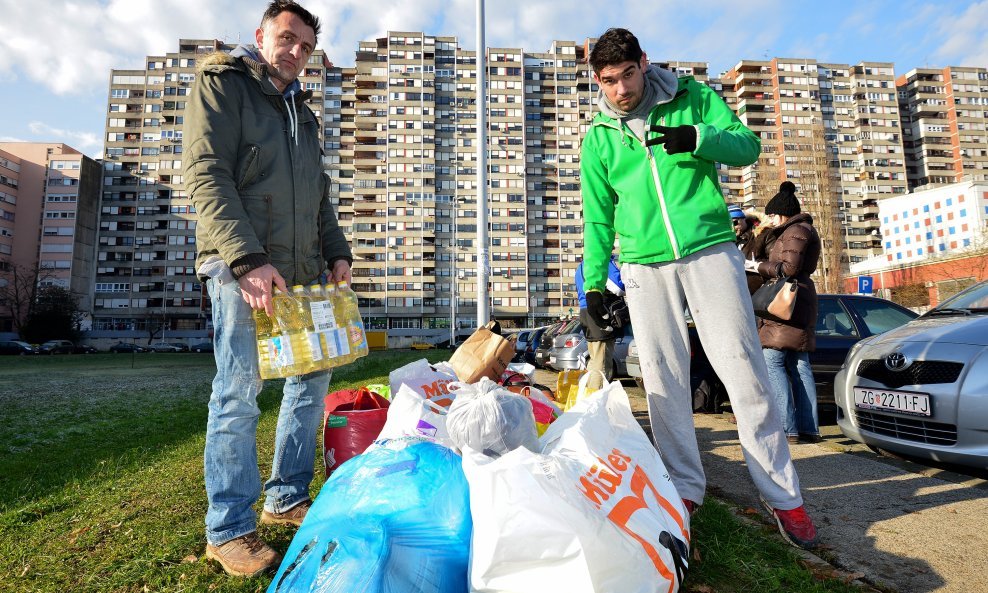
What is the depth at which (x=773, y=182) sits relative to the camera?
44.0 metres

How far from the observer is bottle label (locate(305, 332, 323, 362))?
6.69 feet

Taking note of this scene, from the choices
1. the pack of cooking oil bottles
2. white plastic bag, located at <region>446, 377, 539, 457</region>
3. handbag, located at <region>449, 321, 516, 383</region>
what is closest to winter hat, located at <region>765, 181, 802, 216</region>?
handbag, located at <region>449, 321, 516, 383</region>

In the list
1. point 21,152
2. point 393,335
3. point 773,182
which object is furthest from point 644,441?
point 21,152

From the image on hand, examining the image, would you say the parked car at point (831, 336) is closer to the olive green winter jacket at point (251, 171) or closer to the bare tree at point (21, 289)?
the olive green winter jacket at point (251, 171)

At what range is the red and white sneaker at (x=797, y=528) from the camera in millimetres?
2084

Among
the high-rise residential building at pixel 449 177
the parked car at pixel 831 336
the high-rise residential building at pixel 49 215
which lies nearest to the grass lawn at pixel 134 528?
the parked car at pixel 831 336

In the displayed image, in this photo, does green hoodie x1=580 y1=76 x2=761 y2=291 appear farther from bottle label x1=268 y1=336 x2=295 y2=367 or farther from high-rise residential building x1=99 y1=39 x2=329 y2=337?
high-rise residential building x1=99 y1=39 x2=329 y2=337

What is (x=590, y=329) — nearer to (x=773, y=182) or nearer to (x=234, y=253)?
(x=234, y=253)

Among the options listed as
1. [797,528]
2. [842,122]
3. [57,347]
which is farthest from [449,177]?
[797,528]

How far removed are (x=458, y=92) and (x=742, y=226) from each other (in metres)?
75.8

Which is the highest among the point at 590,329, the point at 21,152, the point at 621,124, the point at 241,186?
the point at 21,152

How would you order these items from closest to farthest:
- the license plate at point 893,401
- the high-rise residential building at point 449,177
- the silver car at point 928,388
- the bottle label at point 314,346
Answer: the bottle label at point 314,346 → the silver car at point 928,388 → the license plate at point 893,401 → the high-rise residential building at point 449,177

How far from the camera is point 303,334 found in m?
2.05

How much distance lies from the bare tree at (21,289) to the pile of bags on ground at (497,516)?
72.7 m
